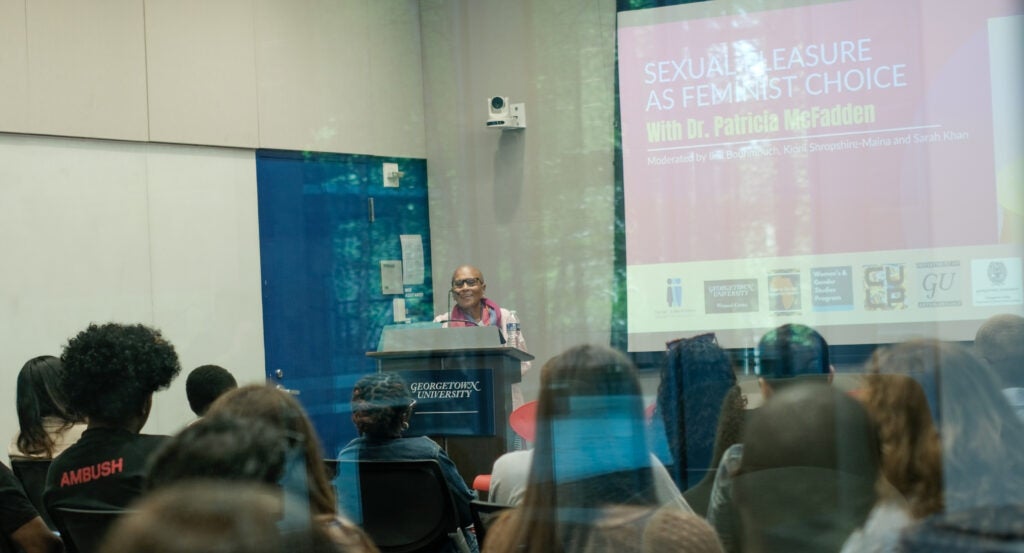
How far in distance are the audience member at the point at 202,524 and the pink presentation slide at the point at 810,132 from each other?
308cm

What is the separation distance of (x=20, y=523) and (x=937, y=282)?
135 inches

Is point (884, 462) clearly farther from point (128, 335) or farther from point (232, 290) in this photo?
point (232, 290)

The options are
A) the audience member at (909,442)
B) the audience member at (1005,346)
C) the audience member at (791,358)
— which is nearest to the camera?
the audience member at (909,442)

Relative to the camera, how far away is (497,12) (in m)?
4.38

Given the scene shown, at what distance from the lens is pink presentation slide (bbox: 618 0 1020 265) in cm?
381

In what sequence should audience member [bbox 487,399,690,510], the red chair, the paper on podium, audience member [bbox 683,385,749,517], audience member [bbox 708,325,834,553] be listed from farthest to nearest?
the paper on podium < audience member [bbox 708,325,834,553] < the red chair < audience member [bbox 683,385,749,517] < audience member [bbox 487,399,690,510]

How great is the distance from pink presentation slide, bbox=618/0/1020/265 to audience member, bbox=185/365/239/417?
187cm

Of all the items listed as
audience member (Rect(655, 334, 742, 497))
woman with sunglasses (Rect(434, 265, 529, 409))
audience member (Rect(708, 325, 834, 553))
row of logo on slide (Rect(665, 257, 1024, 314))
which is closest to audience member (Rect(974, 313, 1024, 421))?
row of logo on slide (Rect(665, 257, 1024, 314))

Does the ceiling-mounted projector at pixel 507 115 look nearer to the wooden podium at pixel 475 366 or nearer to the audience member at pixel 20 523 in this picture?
the wooden podium at pixel 475 366

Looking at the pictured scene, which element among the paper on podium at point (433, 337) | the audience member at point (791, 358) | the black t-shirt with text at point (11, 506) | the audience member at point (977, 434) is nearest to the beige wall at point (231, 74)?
the paper on podium at point (433, 337)

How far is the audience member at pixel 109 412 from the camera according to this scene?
248 cm

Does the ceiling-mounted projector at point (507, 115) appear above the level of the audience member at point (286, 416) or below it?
above

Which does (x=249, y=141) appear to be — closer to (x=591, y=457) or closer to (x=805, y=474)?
(x=591, y=457)

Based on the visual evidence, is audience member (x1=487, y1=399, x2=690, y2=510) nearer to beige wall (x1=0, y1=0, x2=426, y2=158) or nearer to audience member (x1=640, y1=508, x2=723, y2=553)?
audience member (x1=640, y1=508, x2=723, y2=553)
